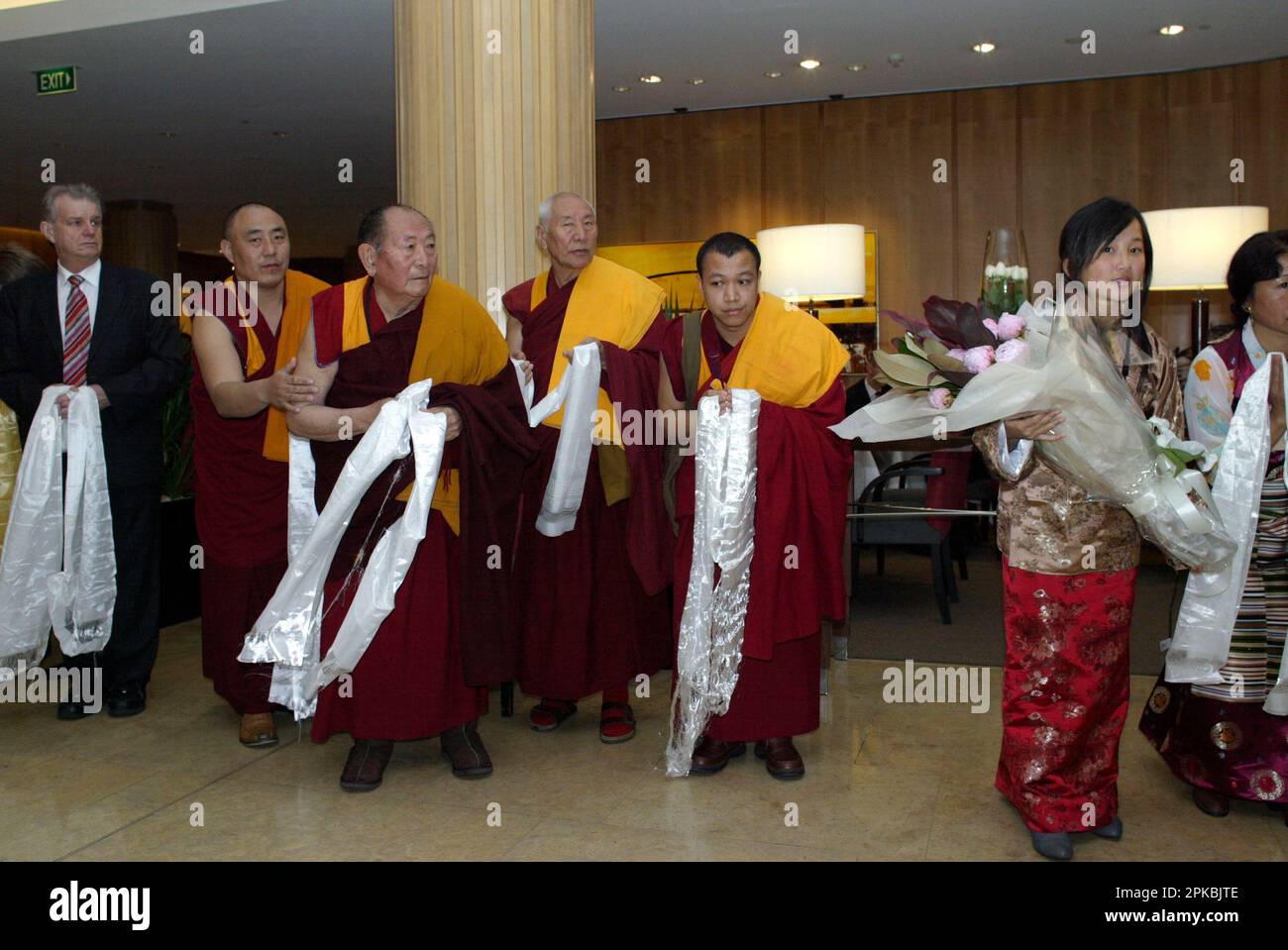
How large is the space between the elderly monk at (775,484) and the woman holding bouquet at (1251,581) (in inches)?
36.4

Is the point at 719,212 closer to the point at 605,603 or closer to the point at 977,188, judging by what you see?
the point at 977,188

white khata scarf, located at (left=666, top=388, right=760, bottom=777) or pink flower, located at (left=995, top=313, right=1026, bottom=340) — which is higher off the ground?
pink flower, located at (left=995, top=313, right=1026, bottom=340)

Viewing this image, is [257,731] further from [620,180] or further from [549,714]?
[620,180]

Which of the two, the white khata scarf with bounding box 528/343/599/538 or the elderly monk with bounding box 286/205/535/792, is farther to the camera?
the white khata scarf with bounding box 528/343/599/538

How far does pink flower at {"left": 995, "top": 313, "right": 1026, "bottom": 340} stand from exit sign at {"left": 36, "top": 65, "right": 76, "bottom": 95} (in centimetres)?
718

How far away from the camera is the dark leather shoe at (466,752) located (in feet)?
10.4

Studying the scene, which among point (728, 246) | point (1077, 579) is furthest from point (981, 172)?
point (1077, 579)

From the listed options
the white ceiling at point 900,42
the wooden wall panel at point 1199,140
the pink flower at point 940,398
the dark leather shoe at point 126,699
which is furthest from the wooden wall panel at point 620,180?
the pink flower at point 940,398

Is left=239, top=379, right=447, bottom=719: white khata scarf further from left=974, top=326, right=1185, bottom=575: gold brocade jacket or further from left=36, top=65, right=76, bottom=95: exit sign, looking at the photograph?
left=36, top=65, right=76, bottom=95: exit sign

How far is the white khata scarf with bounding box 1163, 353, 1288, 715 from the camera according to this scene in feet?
8.66

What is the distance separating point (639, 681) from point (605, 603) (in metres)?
0.30

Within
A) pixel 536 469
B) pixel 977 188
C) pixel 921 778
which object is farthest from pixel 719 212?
pixel 921 778

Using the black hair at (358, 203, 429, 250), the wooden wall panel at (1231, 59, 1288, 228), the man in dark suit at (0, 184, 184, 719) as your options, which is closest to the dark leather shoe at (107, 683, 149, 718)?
the man in dark suit at (0, 184, 184, 719)

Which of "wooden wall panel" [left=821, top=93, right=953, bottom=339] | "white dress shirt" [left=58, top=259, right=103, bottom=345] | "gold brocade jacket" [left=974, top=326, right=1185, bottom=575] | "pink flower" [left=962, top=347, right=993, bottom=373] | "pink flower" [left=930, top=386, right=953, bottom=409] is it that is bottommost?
"gold brocade jacket" [left=974, top=326, right=1185, bottom=575]
